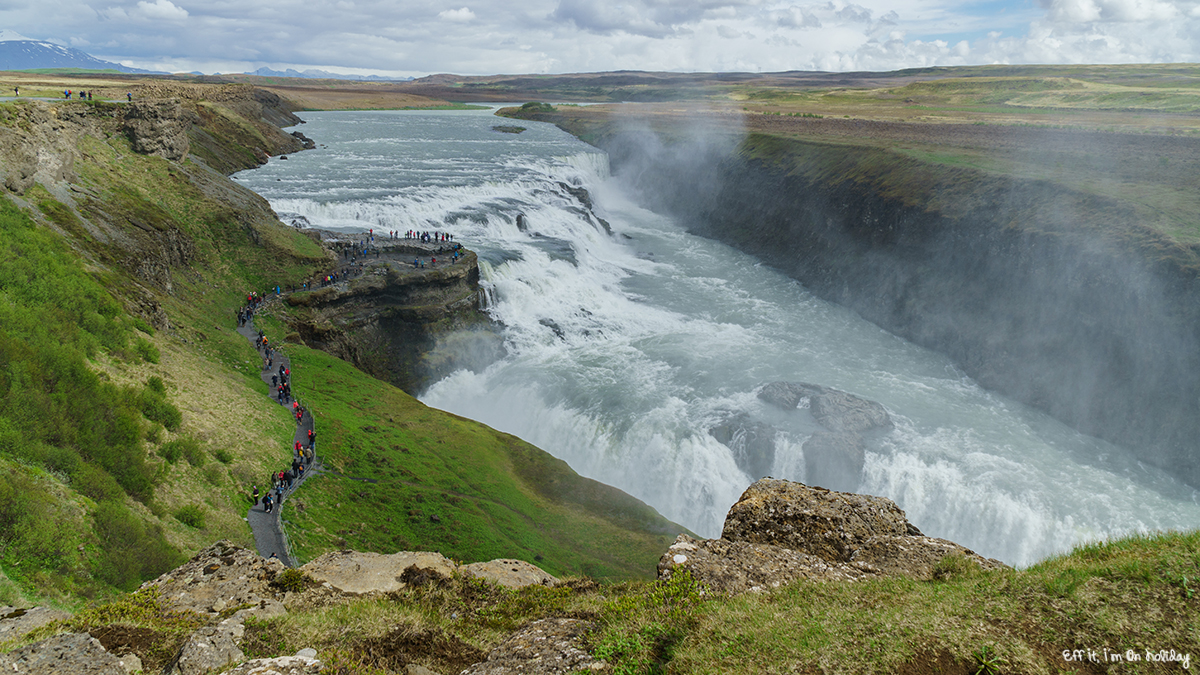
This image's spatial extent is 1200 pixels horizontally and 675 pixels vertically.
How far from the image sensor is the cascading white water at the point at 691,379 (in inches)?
1043

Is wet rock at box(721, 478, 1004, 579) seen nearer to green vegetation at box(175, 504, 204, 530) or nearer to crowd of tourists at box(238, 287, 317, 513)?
green vegetation at box(175, 504, 204, 530)

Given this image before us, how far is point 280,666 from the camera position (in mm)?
6035

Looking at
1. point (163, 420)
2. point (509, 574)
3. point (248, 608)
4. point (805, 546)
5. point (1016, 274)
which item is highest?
point (805, 546)

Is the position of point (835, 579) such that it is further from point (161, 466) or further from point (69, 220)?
point (69, 220)

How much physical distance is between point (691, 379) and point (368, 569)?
26882 millimetres

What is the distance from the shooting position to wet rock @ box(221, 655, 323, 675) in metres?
5.90

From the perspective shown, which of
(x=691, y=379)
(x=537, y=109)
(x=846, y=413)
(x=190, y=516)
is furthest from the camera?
(x=537, y=109)

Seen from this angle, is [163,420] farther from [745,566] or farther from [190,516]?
[745,566]

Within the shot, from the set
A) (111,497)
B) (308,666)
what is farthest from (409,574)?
(111,497)

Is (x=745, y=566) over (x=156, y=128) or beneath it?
beneath

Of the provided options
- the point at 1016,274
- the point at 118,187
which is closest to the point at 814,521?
the point at 1016,274

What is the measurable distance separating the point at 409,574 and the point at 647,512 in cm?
1733

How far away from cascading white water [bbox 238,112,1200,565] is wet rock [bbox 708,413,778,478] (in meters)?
0.38

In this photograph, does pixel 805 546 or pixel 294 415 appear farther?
pixel 294 415
